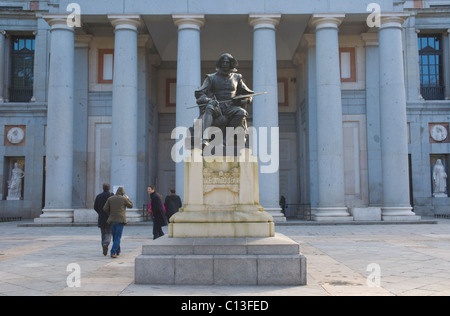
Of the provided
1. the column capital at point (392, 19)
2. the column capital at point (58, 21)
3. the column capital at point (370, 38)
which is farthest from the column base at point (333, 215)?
the column capital at point (58, 21)

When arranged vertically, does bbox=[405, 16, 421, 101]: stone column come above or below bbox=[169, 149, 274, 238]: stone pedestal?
above

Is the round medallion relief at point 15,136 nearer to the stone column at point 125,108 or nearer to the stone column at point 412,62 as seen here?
the stone column at point 125,108

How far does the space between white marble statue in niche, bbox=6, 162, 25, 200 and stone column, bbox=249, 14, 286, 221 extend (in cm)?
1712

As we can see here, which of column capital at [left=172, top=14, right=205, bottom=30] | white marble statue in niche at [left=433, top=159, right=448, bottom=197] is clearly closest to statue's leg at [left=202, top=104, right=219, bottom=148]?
column capital at [left=172, top=14, right=205, bottom=30]

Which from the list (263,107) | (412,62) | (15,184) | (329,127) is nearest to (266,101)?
(263,107)

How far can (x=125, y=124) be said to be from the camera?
2428 cm

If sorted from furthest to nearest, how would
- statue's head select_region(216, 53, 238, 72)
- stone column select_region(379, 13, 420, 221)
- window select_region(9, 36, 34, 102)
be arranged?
window select_region(9, 36, 34, 102) < stone column select_region(379, 13, 420, 221) < statue's head select_region(216, 53, 238, 72)

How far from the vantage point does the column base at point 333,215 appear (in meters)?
23.5

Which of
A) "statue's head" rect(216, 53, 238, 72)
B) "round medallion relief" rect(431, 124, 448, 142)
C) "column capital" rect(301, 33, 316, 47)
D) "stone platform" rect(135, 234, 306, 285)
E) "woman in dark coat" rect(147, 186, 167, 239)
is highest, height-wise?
"column capital" rect(301, 33, 316, 47)

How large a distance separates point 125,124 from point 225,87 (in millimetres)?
15214

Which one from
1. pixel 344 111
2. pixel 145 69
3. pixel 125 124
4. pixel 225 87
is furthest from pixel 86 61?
pixel 225 87

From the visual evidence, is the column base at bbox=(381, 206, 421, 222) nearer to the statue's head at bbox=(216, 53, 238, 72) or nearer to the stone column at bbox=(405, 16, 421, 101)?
the stone column at bbox=(405, 16, 421, 101)

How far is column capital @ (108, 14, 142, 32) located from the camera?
24.7 metres

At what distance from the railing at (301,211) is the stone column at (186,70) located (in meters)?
7.99
